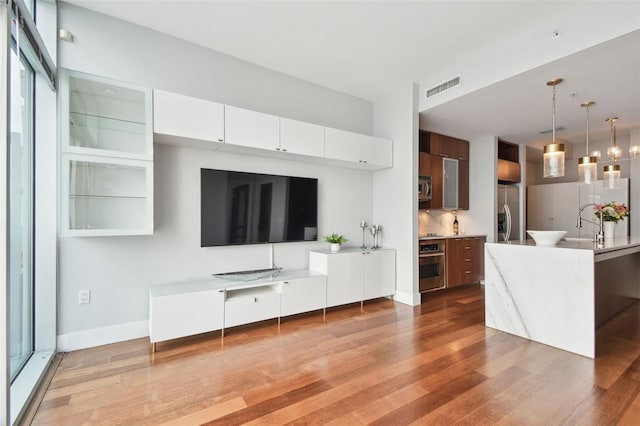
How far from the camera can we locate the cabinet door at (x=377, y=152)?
3893mm

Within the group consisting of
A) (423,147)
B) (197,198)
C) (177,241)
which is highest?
(423,147)

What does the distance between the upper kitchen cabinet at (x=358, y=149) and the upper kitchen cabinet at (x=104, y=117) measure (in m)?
1.89

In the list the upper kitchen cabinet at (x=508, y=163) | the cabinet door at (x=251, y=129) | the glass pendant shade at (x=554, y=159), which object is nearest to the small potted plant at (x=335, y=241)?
the cabinet door at (x=251, y=129)

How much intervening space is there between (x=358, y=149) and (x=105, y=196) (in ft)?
8.99

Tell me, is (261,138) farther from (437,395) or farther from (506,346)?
(506,346)

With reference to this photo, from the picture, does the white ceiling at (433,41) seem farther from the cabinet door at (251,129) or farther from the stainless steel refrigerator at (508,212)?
the stainless steel refrigerator at (508,212)

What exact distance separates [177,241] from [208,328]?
92cm

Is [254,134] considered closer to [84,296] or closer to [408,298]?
[84,296]

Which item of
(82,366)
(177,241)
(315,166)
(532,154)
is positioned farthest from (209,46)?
(532,154)

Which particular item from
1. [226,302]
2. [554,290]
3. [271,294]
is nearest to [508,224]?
[554,290]

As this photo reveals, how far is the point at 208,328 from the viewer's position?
2.70 m

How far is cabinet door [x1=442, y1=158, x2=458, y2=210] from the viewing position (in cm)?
485

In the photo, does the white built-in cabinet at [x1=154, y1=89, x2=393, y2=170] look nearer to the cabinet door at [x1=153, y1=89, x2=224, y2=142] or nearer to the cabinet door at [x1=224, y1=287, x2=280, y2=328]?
the cabinet door at [x1=153, y1=89, x2=224, y2=142]

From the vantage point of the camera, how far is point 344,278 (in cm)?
361
